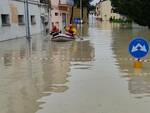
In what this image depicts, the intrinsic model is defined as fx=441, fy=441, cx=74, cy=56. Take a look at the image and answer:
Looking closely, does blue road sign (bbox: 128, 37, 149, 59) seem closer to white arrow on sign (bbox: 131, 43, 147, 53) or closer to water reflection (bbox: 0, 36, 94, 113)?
white arrow on sign (bbox: 131, 43, 147, 53)

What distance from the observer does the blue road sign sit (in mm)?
15492

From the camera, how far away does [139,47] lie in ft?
51.1

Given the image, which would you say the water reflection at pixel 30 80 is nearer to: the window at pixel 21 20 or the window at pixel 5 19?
the window at pixel 5 19

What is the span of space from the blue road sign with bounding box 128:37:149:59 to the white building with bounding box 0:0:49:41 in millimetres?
19053

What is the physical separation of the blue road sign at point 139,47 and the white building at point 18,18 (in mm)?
19053

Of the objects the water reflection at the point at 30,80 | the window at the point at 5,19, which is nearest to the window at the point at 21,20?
the window at the point at 5,19

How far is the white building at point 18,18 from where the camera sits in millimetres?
34656

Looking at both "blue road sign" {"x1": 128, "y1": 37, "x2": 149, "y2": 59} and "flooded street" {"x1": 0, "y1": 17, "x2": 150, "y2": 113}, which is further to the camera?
"blue road sign" {"x1": 128, "y1": 37, "x2": 149, "y2": 59}

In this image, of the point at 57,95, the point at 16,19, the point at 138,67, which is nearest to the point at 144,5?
the point at 16,19

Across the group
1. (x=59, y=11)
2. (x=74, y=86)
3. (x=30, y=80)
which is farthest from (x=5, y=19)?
(x=59, y=11)

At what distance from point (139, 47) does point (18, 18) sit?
83.2 feet

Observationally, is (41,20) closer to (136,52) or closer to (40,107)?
(136,52)

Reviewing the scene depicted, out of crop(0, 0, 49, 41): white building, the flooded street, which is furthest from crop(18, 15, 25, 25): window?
the flooded street

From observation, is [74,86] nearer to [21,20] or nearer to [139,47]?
[139,47]
